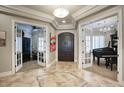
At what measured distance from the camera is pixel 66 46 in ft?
25.8

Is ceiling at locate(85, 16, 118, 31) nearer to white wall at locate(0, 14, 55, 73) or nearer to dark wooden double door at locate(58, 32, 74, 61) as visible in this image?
dark wooden double door at locate(58, 32, 74, 61)

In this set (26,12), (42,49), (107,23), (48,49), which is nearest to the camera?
(26,12)

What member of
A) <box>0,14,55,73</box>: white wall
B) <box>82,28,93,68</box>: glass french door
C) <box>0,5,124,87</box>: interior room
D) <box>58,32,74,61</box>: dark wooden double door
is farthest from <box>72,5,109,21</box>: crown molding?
<box>58,32,74,61</box>: dark wooden double door

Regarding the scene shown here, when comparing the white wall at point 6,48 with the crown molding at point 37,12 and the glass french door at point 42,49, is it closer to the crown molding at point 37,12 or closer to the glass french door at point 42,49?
the crown molding at point 37,12

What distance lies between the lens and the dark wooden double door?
779cm

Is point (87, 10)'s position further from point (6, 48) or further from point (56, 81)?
point (6, 48)

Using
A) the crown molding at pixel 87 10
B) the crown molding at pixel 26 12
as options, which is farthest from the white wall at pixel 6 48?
the crown molding at pixel 87 10

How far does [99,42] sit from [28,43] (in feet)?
21.4

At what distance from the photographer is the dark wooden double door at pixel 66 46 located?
779 centimetres

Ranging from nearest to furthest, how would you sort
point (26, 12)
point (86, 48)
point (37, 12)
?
point (26, 12) < point (37, 12) < point (86, 48)

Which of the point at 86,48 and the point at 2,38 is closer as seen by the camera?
the point at 2,38

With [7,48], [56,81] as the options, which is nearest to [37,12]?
[7,48]

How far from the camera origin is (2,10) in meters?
3.65
